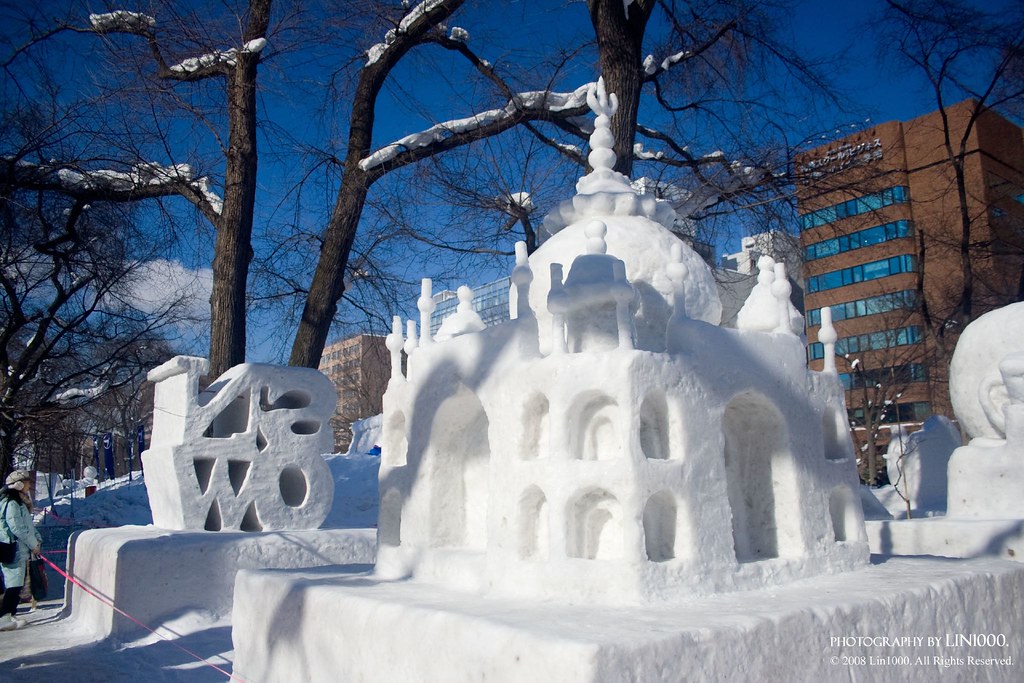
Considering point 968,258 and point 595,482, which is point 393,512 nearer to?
point 595,482

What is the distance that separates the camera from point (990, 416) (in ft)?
31.1

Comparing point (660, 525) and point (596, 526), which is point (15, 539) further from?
point (660, 525)

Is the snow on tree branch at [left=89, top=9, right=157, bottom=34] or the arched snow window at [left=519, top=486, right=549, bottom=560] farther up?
the snow on tree branch at [left=89, top=9, right=157, bottom=34]

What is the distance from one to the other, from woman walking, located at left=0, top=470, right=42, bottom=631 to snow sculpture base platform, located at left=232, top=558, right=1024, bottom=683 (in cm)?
419

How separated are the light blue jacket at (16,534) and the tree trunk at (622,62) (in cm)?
822

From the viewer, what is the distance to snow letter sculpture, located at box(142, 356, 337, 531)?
981 cm

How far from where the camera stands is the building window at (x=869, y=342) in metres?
29.5

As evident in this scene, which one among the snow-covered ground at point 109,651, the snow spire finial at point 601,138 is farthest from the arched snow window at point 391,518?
the snow spire finial at point 601,138

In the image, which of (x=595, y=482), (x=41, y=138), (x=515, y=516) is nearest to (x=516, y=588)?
(x=515, y=516)

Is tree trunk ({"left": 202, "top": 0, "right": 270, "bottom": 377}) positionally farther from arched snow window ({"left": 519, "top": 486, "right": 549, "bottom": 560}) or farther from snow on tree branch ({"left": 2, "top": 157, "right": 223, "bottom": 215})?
arched snow window ({"left": 519, "top": 486, "right": 549, "bottom": 560})

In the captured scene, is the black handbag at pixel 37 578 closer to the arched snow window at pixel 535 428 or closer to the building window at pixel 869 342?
the arched snow window at pixel 535 428

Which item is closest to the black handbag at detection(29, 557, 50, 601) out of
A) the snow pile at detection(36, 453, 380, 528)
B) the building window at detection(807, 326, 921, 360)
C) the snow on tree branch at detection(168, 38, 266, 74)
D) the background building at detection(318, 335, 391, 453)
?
the snow pile at detection(36, 453, 380, 528)

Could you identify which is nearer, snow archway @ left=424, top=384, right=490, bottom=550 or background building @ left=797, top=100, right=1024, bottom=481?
snow archway @ left=424, top=384, right=490, bottom=550

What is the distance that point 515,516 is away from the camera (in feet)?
18.6
